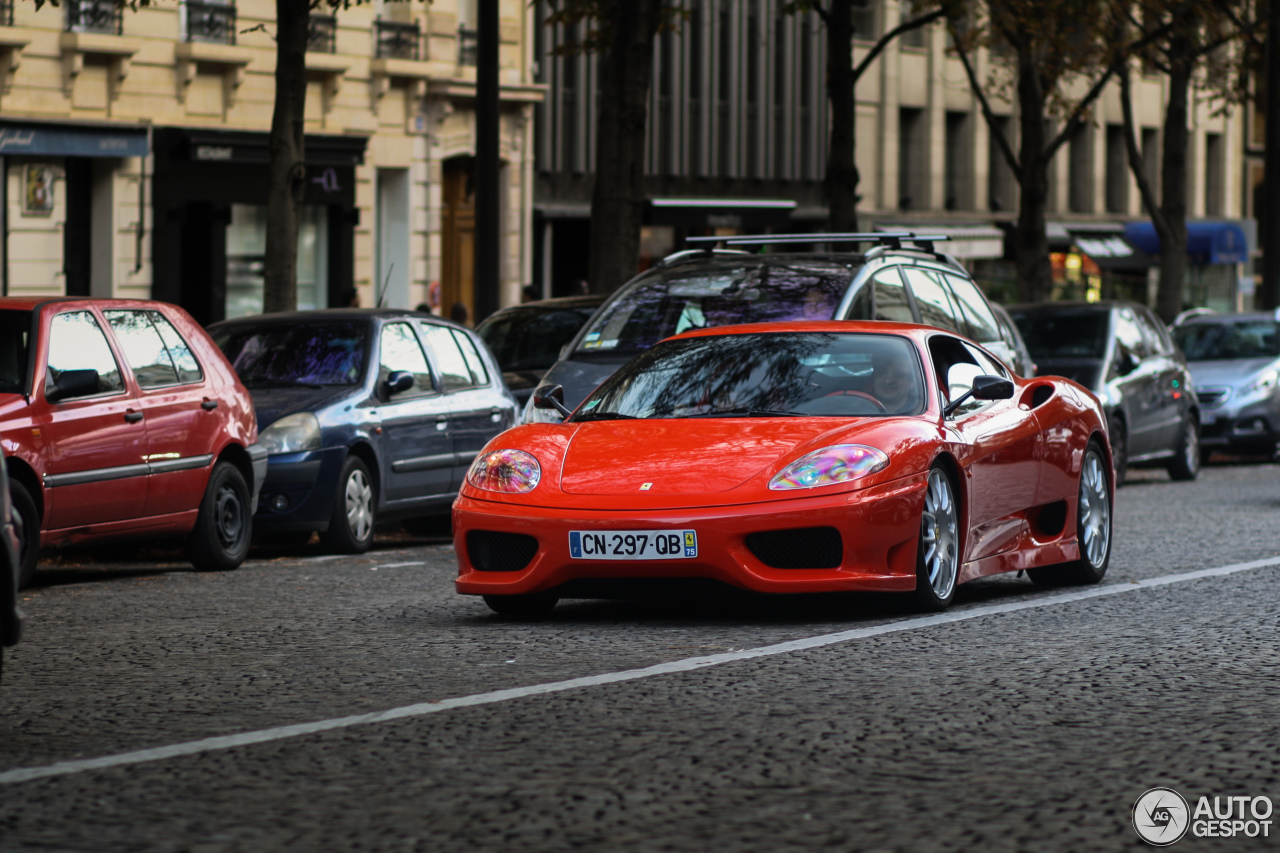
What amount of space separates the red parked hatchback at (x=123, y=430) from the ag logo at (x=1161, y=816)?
6.49m

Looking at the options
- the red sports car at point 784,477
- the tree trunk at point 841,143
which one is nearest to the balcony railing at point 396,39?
the tree trunk at point 841,143

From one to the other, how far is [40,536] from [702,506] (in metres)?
3.84

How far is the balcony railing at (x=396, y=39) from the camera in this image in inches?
1331

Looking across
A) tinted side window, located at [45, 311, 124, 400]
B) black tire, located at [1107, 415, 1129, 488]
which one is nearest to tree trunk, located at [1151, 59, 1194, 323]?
black tire, located at [1107, 415, 1129, 488]

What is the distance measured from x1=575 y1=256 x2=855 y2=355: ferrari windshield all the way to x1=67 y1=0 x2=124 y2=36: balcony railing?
1548 centimetres

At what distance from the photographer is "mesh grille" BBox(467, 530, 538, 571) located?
9.27m

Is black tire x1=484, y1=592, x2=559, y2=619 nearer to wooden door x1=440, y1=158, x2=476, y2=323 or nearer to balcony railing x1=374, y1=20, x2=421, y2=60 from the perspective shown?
balcony railing x1=374, y1=20, x2=421, y2=60

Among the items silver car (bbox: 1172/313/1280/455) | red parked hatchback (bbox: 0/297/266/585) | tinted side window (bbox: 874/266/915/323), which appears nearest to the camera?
red parked hatchback (bbox: 0/297/266/585)

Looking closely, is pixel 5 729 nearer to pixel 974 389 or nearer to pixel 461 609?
pixel 461 609

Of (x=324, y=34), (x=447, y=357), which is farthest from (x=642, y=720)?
(x=324, y=34)

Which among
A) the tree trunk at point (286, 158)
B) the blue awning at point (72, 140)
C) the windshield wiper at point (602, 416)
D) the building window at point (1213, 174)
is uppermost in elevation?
the building window at point (1213, 174)

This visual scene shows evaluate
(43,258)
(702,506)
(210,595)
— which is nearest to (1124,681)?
(702,506)

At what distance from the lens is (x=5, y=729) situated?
670 centimetres
